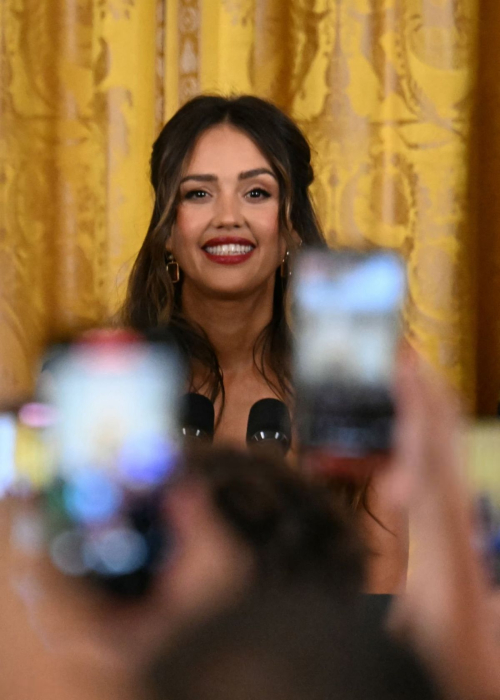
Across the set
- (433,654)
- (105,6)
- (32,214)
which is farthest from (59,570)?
(105,6)

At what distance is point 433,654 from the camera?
46 cm

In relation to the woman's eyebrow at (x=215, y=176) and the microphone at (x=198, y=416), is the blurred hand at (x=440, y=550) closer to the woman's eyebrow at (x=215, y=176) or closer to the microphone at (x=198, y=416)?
the microphone at (x=198, y=416)

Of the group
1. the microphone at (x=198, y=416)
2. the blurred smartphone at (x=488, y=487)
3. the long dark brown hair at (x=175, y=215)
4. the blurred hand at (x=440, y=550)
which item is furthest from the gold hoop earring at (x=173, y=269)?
the blurred hand at (x=440, y=550)

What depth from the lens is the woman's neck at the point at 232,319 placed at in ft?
3.73

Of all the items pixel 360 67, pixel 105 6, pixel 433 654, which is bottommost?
pixel 433 654

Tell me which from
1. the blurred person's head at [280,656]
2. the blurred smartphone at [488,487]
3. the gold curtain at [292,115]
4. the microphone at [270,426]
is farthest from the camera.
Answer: the gold curtain at [292,115]

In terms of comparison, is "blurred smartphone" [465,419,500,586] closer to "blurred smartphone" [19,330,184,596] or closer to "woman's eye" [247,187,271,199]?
"blurred smartphone" [19,330,184,596]

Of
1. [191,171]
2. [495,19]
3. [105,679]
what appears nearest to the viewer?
[105,679]

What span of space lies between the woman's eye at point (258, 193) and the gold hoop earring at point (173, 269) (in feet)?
0.46

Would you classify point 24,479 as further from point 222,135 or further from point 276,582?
point 222,135

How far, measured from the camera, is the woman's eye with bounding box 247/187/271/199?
1.13 m

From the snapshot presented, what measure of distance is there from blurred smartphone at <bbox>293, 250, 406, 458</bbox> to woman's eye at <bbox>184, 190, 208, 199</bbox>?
1.80ft

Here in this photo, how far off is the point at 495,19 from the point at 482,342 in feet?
1.76

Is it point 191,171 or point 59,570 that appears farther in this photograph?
point 191,171
